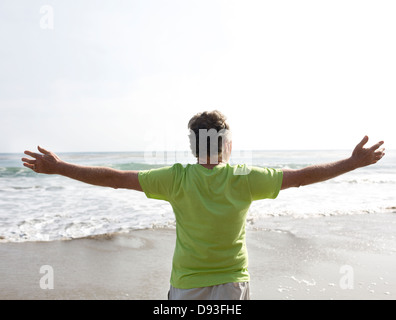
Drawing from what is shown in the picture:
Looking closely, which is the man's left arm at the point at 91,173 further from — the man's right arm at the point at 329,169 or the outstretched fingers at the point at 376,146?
the outstretched fingers at the point at 376,146

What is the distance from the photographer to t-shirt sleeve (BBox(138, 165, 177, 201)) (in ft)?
6.61

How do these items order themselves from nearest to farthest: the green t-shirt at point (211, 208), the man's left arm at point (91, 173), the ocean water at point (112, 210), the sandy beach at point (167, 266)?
the green t-shirt at point (211, 208)
the man's left arm at point (91, 173)
the sandy beach at point (167, 266)
the ocean water at point (112, 210)

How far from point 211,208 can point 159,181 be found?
330 mm

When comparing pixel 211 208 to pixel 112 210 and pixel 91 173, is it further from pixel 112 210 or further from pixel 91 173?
pixel 112 210

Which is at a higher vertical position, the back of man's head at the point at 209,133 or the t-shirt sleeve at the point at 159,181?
the back of man's head at the point at 209,133

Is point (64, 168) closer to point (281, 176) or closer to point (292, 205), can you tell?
point (281, 176)

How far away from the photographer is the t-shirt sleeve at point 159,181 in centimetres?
202

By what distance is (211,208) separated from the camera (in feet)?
6.39

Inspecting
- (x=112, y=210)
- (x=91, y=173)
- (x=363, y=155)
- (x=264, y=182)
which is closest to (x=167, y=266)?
(x=91, y=173)

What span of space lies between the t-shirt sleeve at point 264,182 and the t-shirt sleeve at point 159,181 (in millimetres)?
433

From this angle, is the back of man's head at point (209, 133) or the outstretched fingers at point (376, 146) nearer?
the back of man's head at point (209, 133)

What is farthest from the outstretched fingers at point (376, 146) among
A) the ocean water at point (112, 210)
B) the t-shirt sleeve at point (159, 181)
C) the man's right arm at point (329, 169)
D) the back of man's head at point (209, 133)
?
the ocean water at point (112, 210)

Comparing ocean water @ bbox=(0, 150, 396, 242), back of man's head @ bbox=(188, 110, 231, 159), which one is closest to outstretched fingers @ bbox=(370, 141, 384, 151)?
back of man's head @ bbox=(188, 110, 231, 159)
